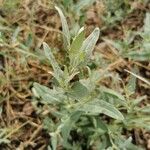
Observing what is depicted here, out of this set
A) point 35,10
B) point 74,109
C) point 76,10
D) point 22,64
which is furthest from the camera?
point 35,10

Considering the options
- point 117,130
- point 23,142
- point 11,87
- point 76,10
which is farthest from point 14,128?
point 76,10

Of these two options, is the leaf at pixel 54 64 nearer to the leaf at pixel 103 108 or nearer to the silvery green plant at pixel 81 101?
the silvery green plant at pixel 81 101

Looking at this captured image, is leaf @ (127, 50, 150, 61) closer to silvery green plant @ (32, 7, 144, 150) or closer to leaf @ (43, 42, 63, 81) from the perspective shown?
silvery green plant @ (32, 7, 144, 150)

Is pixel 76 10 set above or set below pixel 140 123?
above

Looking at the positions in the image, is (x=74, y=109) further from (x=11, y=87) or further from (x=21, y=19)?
(x=21, y=19)

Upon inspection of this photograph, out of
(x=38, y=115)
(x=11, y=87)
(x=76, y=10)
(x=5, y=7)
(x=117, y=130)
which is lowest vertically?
(x=117, y=130)

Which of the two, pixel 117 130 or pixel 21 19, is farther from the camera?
pixel 21 19

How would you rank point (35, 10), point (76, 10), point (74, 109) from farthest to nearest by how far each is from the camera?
point (35, 10) → point (76, 10) → point (74, 109)

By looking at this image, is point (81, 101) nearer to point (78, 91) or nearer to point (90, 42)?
point (78, 91)
